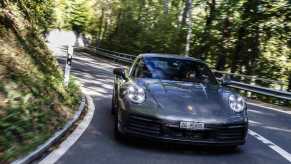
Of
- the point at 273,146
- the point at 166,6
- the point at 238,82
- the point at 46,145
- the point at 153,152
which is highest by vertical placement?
the point at 166,6

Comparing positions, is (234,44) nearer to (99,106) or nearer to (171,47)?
(171,47)

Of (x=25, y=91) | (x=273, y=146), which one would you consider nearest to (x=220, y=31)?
(x=273, y=146)

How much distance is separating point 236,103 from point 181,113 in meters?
0.99

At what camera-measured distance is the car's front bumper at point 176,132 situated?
6.41m

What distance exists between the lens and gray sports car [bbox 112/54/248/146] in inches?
253

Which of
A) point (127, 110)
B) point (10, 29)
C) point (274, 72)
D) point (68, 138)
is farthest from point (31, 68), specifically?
point (274, 72)

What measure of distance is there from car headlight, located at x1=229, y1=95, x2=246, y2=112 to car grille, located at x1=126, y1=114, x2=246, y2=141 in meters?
0.39

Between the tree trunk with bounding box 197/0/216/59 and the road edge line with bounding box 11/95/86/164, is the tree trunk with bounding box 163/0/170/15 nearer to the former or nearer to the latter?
the tree trunk with bounding box 197/0/216/59

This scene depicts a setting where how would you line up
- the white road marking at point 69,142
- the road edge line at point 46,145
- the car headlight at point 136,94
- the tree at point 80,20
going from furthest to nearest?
the tree at point 80,20 < the car headlight at point 136,94 < the white road marking at point 69,142 < the road edge line at point 46,145

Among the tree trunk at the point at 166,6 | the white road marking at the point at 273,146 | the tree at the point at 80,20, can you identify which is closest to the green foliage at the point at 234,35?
the tree trunk at the point at 166,6

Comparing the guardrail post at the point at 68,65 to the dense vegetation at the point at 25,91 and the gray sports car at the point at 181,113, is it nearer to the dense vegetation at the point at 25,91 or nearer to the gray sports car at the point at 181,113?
the dense vegetation at the point at 25,91

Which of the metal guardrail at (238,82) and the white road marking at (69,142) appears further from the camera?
the metal guardrail at (238,82)

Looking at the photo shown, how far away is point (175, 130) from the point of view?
21.1 feet

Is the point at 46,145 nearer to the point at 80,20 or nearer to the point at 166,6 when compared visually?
the point at 166,6
